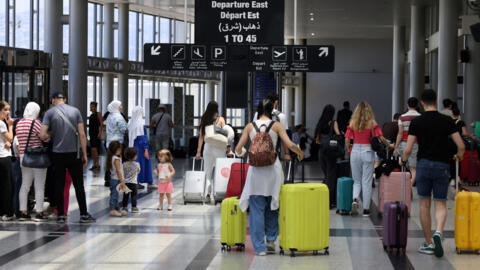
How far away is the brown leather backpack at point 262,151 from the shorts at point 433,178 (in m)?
1.50

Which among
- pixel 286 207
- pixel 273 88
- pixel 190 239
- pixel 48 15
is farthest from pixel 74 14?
pixel 286 207

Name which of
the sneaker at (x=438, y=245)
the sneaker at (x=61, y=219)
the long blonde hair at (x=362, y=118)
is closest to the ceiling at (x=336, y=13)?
the long blonde hair at (x=362, y=118)

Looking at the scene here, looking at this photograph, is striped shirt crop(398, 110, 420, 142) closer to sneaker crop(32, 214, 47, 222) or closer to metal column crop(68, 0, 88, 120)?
sneaker crop(32, 214, 47, 222)

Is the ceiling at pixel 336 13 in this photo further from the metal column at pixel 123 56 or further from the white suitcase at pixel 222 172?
the white suitcase at pixel 222 172

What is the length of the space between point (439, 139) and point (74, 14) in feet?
48.5

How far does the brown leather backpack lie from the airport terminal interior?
0.29m

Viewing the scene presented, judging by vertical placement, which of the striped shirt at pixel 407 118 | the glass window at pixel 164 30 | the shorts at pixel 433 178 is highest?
the glass window at pixel 164 30

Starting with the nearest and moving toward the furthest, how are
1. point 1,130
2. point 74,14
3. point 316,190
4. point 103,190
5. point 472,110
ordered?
point 316,190
point 1,130
point 103,190
point 74,14
point 472,110

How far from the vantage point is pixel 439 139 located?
8.27m

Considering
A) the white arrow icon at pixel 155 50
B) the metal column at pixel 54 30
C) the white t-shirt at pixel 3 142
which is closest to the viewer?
the white t-shirt at pixel 3 142

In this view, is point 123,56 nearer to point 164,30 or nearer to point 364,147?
point 164,30

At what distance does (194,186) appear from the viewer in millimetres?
13375

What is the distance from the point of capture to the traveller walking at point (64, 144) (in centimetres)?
1055

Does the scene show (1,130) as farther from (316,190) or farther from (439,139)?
(439,139)
